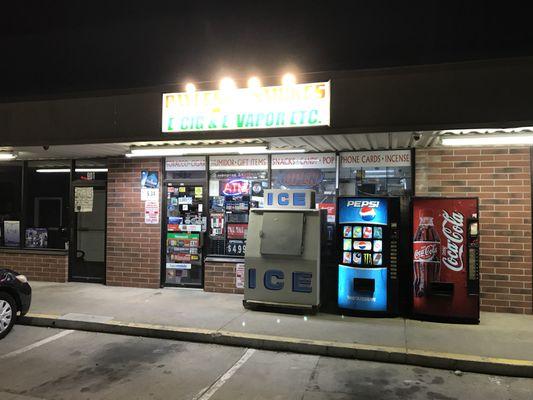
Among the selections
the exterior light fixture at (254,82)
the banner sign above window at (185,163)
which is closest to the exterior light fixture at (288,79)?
the exterior light fixture at (254,82)

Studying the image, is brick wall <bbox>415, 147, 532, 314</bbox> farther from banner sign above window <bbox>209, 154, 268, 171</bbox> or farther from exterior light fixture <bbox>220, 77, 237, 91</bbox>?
exterior light fixture <bbox>220, 77, 237, 91</bbox>

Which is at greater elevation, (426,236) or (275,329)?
(426,236)

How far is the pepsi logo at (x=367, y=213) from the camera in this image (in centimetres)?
772

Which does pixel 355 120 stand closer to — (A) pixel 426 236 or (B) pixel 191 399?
(A) pixel 426 236

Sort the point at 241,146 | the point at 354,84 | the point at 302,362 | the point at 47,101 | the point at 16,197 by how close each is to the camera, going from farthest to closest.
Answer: the point at 16,197 < the point at 47,101 < the point at 241,146 < the point at 354,84 < the point at 302,362

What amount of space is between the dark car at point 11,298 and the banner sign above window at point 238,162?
4469mm

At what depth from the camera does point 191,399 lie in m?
4.60

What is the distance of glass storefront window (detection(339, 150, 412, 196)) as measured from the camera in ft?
27.9

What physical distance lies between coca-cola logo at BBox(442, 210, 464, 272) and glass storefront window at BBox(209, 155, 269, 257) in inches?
151

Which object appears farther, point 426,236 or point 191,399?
point 426,236

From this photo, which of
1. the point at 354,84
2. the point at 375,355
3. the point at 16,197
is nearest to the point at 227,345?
the point at 375,355

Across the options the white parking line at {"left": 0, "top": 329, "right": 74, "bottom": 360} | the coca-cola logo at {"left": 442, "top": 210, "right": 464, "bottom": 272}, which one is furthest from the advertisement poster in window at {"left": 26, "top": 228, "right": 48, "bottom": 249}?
the coca-cola logo at {"left": 442, "top": 210, "right": 464, "bottom": 272}

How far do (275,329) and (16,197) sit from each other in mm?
8555

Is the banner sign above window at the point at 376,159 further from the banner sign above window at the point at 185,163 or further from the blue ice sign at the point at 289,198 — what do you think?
the banner sign above window at the point at 185,163
